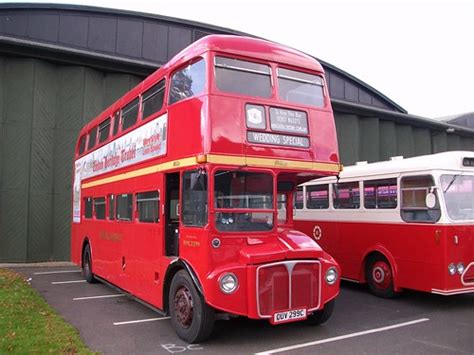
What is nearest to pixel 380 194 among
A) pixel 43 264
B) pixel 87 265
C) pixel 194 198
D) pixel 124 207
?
pixel 194 198

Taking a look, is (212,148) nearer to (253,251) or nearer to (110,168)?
(253,251)

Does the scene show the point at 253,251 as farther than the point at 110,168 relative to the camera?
No

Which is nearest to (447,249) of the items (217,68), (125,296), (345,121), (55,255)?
(217,68)

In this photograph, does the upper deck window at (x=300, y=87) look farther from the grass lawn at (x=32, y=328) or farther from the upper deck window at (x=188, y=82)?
the grass lawn at (x=32, y=328)

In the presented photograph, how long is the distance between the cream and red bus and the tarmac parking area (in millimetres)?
627

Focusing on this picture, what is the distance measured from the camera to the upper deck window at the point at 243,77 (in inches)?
261

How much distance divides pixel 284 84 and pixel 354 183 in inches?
164

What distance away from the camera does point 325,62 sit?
23.7 metres

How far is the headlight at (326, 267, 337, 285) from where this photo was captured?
6816 mm

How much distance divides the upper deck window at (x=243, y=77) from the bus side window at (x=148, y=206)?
2291mm

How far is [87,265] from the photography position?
12445mm

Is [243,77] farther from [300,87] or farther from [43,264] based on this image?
[43,264]

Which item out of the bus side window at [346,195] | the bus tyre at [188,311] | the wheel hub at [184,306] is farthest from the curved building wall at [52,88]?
the wheel hub at [184,306]

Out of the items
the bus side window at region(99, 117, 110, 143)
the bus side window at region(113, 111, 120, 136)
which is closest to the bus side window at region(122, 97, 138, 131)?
the bus side window at region(113, 111, 120, 136)
